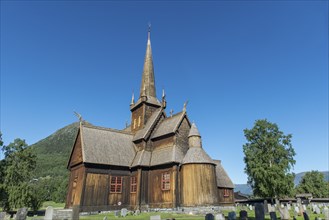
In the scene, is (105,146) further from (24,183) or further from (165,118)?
(24,183)

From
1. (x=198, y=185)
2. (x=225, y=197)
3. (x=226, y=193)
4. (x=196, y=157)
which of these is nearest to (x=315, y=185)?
(x=226, y=193)

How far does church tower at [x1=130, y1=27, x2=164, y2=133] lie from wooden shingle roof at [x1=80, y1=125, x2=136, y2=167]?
145 inches

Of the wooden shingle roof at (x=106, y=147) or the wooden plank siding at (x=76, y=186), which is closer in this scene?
the wooden plank siding at (x=76, y=186)

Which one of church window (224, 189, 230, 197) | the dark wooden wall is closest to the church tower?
the dark wooden wall

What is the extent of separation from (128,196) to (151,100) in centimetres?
1429

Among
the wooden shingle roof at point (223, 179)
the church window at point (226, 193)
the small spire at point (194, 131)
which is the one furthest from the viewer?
the church window at point (226, 193)

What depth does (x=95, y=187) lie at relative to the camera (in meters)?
24.6

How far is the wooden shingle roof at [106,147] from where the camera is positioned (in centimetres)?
2567

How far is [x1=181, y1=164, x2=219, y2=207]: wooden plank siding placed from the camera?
2264 cm

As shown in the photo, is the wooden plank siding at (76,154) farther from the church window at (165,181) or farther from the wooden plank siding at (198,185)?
the wooden plank siding at (198,185)

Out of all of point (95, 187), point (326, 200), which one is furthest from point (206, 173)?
point (326, 200)

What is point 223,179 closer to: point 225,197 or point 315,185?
point 225,197

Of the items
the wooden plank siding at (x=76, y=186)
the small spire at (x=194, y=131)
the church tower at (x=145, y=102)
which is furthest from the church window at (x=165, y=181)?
the church tower at (x=145, y=102)

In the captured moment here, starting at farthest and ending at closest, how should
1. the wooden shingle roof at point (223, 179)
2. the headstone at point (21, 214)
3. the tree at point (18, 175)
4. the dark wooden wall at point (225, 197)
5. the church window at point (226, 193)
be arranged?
the tree at point (18, 175)
the church window at point (226, 193)
the wooden shingle roof at point (223, 179)
the dark wooden wall at point (225, 197)
the headstone at point (21, 214)
